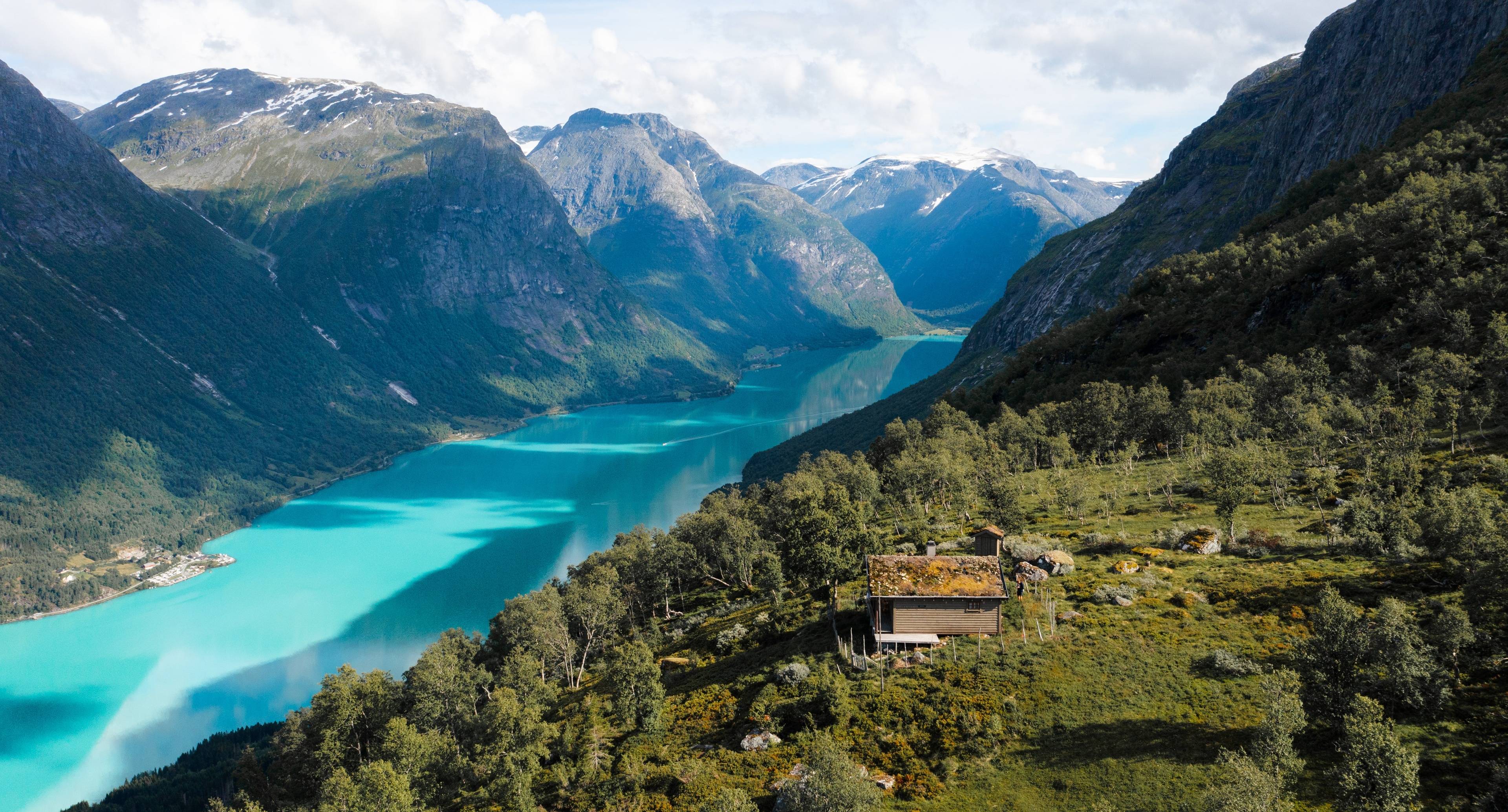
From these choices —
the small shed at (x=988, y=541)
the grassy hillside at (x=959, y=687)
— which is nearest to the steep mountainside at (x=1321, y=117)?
the grassy hillside at (x=959, y=687)

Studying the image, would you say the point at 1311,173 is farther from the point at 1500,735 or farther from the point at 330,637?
the point at 330,637

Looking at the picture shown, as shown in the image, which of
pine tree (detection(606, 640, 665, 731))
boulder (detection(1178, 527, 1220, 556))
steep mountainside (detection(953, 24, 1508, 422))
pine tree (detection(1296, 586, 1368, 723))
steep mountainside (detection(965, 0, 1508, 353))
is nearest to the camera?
pine tree (detection(1296, 586, 1368, 723))

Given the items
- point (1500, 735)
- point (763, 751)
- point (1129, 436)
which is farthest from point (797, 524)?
point (1129, 436)

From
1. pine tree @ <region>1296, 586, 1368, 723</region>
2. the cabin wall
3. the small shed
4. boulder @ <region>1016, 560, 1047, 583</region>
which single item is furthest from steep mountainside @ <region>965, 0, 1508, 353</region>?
the cabin wall

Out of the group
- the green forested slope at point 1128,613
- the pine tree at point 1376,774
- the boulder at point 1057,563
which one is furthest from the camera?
the boulder at point 1057,563

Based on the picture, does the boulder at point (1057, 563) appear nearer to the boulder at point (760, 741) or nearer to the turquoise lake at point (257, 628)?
the boulder at point (760, 741)

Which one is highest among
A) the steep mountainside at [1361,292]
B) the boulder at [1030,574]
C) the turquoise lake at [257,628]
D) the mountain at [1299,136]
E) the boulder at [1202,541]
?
the mountain at [1299,136]

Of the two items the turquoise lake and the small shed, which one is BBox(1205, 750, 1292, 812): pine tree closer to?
the small shed
